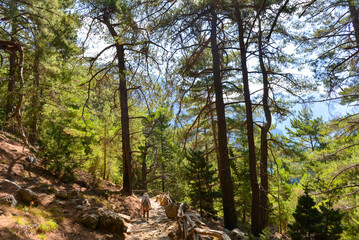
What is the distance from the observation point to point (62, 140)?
10008 mm

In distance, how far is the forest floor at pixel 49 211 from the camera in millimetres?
4434

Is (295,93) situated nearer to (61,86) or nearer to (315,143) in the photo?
(61,86)

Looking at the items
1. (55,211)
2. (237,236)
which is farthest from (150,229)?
(55,211)

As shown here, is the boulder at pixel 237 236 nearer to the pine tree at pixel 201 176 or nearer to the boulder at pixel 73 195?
the pine tree at pixel 201 176

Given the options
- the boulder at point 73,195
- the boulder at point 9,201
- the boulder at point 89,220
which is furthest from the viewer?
the boulder at point 73,195

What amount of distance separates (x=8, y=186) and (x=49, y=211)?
1.49 meters

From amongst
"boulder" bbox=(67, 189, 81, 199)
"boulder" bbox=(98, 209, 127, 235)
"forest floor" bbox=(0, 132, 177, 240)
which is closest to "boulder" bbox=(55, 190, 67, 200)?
"forest floor" bbox=(0, 132, 177, 240)

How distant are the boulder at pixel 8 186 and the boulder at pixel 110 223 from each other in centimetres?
248

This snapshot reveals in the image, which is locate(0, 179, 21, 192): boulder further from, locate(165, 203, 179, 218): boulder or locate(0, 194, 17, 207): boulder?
locate(165, 203, 179, 218): boulder

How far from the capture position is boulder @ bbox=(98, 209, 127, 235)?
19.4 feet

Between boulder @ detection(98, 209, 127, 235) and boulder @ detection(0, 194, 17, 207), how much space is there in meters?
2.16

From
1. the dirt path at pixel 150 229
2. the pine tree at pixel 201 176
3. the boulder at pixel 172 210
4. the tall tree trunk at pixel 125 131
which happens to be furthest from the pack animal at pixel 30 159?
the pine tree at pixel 201 176

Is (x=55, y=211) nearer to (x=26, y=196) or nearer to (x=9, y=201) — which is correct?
(x=26, y=196)

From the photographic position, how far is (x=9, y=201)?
196 inches
